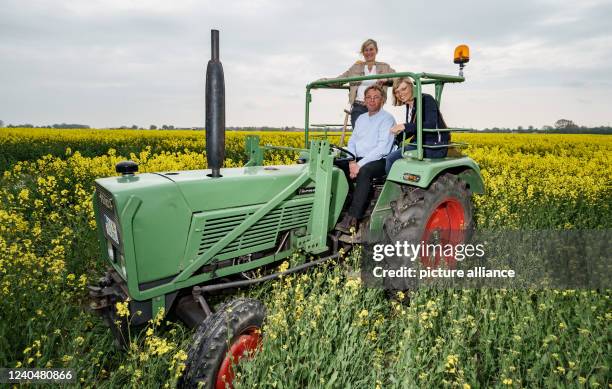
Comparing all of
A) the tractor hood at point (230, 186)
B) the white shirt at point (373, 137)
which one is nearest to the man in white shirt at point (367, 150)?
the white shirt at point (373, 137)

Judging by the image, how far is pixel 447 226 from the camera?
13.2 ft

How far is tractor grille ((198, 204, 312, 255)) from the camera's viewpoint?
2.64 meters

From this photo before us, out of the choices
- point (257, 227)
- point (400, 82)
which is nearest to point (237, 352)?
point (257, 227)

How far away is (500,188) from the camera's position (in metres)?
7.36

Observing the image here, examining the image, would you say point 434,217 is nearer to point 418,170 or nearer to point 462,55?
point 418,170

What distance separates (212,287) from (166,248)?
425mm

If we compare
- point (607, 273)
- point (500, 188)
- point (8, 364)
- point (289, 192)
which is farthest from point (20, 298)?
point (500, 188)

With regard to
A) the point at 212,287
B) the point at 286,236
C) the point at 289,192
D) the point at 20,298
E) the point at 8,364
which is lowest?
the point at 8,364

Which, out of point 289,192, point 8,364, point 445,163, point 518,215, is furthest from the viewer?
point 518,215

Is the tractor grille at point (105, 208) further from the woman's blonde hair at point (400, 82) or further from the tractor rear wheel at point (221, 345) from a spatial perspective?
the woman's blonde hair at point (400, 82)

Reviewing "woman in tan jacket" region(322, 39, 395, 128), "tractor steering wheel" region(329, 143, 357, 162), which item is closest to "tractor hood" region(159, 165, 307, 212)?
"tractor steering wheel" region(329, 143, 357, 162)

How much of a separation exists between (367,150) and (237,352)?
2.49m

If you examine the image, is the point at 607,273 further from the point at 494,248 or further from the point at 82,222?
the point at 82,222

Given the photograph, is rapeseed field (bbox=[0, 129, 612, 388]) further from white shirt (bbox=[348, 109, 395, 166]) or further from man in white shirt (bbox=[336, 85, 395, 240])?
white shirt (bbox=[348, 109, 395, 166])
